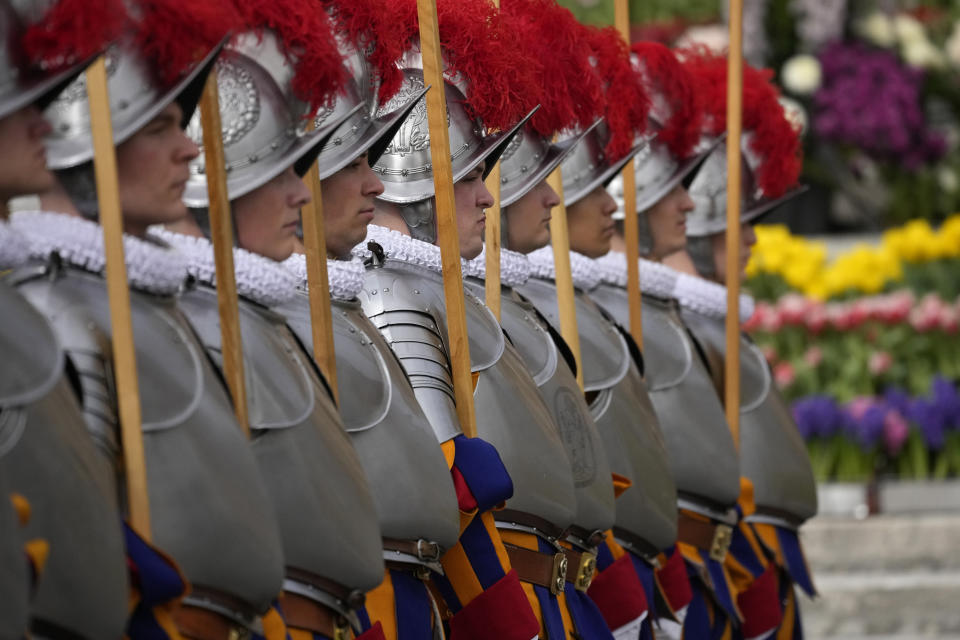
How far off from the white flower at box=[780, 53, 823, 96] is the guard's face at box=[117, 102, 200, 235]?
27.3ft

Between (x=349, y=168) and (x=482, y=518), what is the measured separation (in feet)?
2.45

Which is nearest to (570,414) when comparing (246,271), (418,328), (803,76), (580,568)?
(580,568)

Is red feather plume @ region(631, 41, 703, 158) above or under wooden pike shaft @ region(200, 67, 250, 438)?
under

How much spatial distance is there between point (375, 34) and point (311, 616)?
1.14 metres

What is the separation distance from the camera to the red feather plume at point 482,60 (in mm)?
3953

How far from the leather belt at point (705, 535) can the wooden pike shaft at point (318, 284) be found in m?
2.07

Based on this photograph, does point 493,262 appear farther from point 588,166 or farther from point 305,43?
point 305,43

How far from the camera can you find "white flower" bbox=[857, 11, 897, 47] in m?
11.0

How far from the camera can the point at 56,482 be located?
2344 millimetres

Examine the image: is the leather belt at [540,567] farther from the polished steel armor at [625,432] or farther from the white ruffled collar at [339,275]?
the white ruffled collar at [339,275]

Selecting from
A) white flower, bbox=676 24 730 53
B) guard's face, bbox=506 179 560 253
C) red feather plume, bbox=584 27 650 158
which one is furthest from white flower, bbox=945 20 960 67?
guard's face, bbox=506 179 560 253

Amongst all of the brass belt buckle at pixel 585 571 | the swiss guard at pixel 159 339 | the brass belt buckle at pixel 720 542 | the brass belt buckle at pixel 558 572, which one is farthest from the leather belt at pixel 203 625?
the brass belt buckle at pixel 720 542

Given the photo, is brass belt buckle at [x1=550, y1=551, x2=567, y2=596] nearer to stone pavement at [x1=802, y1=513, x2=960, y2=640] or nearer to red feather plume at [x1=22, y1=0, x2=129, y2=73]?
red feather plume at [x1=22, y1=0, x2=129, y2=73]

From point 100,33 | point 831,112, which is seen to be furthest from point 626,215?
point 831,112
